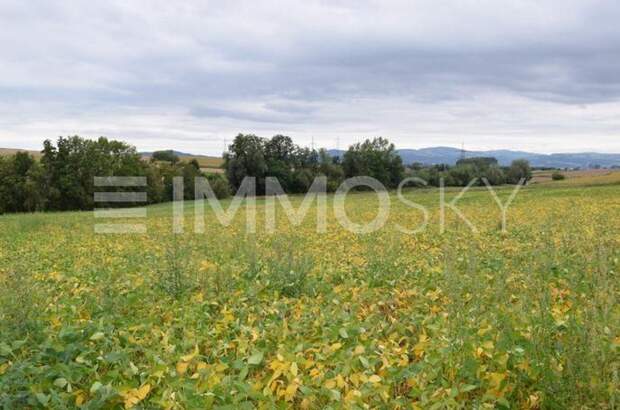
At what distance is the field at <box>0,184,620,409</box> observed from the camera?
3.67m

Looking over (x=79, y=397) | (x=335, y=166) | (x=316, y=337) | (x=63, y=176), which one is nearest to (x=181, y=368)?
(x=79, y=397)

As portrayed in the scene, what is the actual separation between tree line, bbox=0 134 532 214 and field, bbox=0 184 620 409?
39828 mm

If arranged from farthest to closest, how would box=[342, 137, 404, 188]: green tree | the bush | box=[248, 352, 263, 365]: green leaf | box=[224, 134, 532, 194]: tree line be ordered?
1. box=[342, 137, 404, 188]: green tree
2. box=[224, 134, 532, 194]: tree line
3. the bush
4. box=[248, 352, 263, 365]: green leaf

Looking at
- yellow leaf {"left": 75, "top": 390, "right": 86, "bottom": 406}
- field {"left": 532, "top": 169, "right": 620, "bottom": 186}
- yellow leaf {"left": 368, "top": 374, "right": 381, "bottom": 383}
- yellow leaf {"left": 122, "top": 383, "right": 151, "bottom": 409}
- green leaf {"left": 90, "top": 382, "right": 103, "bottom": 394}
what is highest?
field {"left": 532, "top": 169, "right": 620, "bottom": 186}

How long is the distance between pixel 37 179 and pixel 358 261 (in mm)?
53943

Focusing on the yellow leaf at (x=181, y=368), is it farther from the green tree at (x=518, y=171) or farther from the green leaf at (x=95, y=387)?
the green tree at (x=518, y=171)

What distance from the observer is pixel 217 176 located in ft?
222

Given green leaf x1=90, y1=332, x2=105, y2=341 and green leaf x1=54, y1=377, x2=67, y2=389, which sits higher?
green leaf x1=90, y1=332, x2=105, y2=341

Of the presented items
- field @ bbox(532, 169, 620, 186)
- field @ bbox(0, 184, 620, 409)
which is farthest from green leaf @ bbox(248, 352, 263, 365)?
field @ bbox(532, 169, 620, 186)

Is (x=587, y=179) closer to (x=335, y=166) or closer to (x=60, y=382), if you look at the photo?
(x=335, y=166)

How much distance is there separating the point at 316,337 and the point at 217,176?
64.2 meters

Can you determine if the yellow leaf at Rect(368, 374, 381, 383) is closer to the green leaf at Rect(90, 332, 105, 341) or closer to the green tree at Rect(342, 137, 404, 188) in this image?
the green leaf at Rect(90, 332, 105, 341)

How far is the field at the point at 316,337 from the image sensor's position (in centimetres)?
367

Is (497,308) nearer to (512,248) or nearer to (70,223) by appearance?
(512,248)
